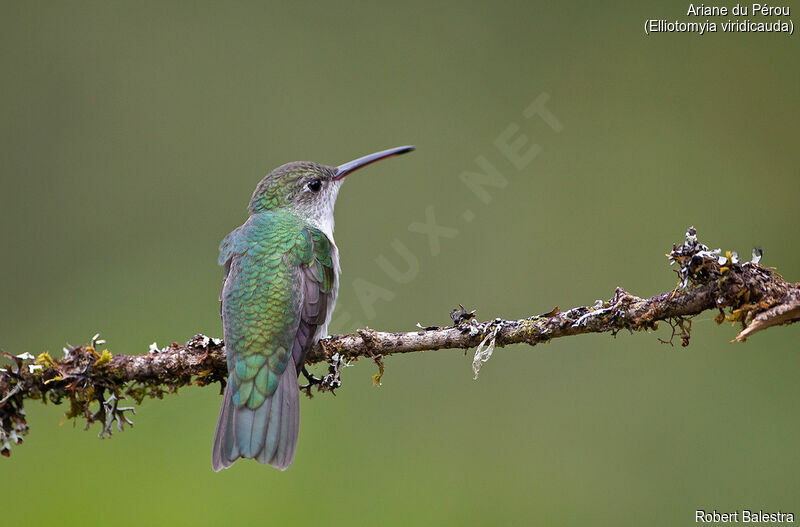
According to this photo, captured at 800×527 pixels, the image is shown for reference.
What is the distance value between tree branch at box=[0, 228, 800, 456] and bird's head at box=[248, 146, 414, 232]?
4.76 ft

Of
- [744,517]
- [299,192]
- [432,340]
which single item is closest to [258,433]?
[432,340]

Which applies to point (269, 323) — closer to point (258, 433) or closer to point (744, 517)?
point (258, 433)

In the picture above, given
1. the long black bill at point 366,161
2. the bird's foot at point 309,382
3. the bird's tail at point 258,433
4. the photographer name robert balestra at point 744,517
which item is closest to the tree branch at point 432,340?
the bird's foot at point 309,382

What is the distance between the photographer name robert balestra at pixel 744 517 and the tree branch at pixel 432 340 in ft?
7.54

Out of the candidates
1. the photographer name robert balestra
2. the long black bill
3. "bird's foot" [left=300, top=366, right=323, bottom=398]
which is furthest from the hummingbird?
the photographer name robert balestra

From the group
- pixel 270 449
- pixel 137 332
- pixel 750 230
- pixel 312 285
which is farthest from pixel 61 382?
pixel 750 230

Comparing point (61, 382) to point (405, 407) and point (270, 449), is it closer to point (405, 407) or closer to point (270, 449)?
point (270, 449)

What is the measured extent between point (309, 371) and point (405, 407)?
6.08 feet

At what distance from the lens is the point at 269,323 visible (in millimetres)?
4383

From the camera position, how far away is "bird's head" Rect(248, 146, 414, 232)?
219 inches

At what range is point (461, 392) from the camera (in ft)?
21.6

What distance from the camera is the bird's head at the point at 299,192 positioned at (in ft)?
18.3

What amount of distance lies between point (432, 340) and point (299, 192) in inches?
88.2

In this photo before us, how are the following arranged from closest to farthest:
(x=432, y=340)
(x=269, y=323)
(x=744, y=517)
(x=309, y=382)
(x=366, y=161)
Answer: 1. (x=432, y=340)
2. (x=269, y=323)
3. (x=309, y=382)
4. (x=744, y=517)
5. (x=366, y=161)
